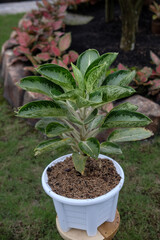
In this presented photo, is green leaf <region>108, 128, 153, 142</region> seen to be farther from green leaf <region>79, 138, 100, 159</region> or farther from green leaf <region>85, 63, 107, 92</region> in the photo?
green leaf <region>85, 63, 107, 92</region>

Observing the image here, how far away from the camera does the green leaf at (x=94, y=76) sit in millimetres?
1107

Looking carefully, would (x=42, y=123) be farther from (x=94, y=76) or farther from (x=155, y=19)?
(x=155, y=19)

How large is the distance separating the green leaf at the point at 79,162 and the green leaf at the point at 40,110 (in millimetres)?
229

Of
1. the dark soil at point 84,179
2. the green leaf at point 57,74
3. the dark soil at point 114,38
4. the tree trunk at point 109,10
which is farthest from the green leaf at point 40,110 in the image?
the tree trunk at point 109,10

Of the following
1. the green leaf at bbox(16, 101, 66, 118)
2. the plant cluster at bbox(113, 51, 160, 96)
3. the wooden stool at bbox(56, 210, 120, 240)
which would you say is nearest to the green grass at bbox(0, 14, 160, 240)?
the wooden stool at bbox(56, 210, 120, 240)

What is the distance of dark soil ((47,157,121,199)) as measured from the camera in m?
1.35

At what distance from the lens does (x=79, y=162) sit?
134cm

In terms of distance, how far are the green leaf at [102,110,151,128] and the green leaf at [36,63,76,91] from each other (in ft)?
0.83

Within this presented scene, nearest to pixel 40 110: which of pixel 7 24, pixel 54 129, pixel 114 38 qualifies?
pixel 54 129

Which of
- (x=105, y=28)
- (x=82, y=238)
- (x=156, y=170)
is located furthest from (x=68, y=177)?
(x=105, y=28)

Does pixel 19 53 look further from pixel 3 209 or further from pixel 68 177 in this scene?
pixel 68 177

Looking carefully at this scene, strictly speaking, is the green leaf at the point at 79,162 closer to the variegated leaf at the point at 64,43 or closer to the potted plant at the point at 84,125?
the potted plant at the point at 84,125

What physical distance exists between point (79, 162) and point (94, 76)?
449 mm

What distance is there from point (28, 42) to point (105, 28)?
1345 millimetres
